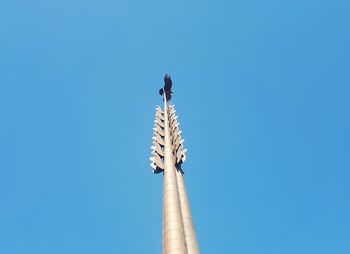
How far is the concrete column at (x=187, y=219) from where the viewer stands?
1658 cm

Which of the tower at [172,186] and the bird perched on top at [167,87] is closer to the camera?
the tower at [172,186]

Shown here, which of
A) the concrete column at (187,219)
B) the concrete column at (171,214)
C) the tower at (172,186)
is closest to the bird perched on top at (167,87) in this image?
the tower at (172,186)

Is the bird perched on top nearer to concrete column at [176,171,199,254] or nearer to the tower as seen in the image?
the tower

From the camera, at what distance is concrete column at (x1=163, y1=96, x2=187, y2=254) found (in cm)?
1541

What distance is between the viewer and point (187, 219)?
18562mm

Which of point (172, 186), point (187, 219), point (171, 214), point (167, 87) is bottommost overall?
point (171, 214)

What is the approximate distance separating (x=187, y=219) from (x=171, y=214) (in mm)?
1495

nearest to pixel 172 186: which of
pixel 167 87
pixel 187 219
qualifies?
pixel 187 219

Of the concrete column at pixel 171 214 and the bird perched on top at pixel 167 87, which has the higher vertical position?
the bird perched on top at pixel 167 87

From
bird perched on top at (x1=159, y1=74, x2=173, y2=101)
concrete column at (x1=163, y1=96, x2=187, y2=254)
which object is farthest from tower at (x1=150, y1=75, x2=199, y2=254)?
bird perched on top at (x1=159, y1=74, x2=173, y2=101)

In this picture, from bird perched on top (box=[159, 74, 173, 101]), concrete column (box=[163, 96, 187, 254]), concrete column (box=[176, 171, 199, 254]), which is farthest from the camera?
bird perched on top (box=[159, 74, 173, 101])

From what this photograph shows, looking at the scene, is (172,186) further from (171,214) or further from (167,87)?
(167,87)

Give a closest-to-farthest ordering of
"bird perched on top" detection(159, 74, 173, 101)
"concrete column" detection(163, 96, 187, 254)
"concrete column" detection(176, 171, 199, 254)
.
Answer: "concrete column" detection(163, 96, 187, 254) < "concrete column" detection(176, 171, 199, 254) < "bird perched on top" detection(159, 74, 173, 101)

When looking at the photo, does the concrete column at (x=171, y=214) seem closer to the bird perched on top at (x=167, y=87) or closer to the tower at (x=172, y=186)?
the tower at (x=172, y=186)
